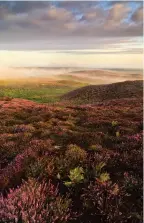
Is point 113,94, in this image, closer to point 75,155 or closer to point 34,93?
point 34,93

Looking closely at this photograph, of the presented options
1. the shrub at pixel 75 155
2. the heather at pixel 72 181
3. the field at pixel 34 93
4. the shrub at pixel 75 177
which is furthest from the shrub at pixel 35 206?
the field at pixel 34 93

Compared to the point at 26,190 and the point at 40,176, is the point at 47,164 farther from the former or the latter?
the point at 26,190

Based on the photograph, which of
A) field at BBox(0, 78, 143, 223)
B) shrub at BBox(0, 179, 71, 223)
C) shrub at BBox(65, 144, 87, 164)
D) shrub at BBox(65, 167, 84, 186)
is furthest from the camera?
shrub at BBox(65, 144, 87, 164)

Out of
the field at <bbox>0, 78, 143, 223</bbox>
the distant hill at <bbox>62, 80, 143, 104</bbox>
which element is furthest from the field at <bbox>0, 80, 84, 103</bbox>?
the field at <bbox>0, 78, 143, 223</bbox>

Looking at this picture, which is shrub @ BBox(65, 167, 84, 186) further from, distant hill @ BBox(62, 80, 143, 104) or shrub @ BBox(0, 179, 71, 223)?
distant hill @ BBox(62, 80, 143, 104)

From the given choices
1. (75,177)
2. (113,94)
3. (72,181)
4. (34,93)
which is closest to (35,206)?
(72,181)

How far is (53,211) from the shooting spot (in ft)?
19.2

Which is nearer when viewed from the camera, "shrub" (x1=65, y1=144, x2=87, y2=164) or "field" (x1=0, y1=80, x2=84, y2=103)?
"shrub" (x1=65, y1=144, x2=87, y2=164)

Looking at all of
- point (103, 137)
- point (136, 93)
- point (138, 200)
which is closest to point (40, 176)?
point (138, 200)

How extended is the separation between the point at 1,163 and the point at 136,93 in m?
49.3

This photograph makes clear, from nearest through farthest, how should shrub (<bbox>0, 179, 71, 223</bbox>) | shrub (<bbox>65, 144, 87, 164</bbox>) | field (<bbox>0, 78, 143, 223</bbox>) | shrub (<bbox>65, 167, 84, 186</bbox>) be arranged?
shrub (<bbox>0, 179, 71, 223</bbox>)
field (<bbox>0, 78, 143, 223</bbox>)
shrub (<bbox>65, 167, 84, 186</bbox>)
shrub (<bbox>65, 144, 87, 164</bbox>)

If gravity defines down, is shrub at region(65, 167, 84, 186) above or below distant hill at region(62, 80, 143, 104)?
above

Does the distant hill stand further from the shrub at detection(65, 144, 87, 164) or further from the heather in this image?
the shrub at detection(65, 144, 87, 164)

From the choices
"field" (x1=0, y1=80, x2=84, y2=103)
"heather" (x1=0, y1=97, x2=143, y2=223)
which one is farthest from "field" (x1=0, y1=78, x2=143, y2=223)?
"field" (x1=0, y1=80, x2=84, y2=103)
